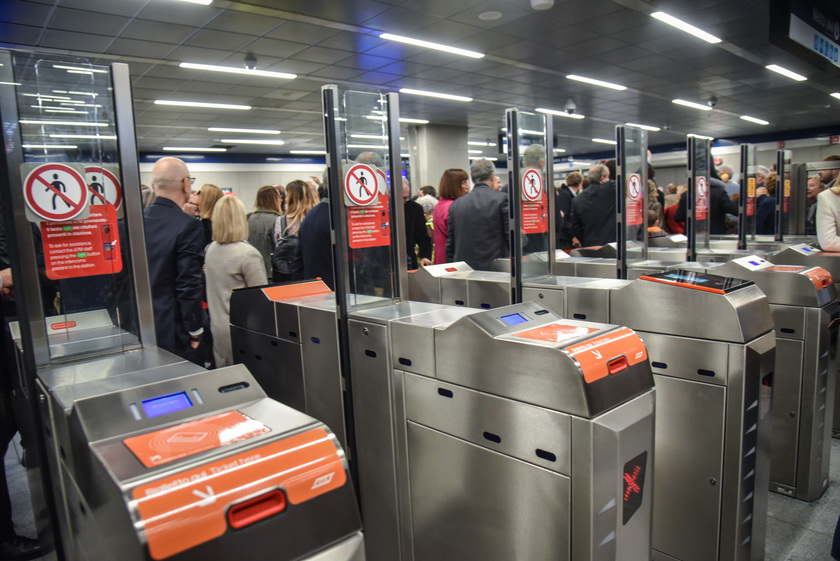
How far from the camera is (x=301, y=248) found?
10.5 ft

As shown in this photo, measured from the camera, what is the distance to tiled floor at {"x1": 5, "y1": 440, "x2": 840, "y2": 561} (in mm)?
2281

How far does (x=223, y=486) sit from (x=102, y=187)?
1205mm

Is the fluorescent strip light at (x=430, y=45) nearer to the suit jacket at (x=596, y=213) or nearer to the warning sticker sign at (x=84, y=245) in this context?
the suit jacket at (x=596, y=213)

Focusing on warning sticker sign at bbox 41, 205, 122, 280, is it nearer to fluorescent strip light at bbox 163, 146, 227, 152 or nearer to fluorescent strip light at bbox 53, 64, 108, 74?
fluorescent strip light at bbox 53, 64, 108, 74

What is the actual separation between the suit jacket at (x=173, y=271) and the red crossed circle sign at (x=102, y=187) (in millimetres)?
675

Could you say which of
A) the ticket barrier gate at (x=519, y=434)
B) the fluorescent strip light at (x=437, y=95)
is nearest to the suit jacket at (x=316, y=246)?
the ticket barrier gate at (x=519, y=434)

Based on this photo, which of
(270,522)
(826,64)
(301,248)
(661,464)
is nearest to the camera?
(270,522)

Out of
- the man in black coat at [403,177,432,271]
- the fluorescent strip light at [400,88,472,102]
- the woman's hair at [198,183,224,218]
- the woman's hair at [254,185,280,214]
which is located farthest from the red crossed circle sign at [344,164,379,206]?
the fluorescent strip light at [400,88,472,102]

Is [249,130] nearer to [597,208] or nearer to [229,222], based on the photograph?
[597,208]

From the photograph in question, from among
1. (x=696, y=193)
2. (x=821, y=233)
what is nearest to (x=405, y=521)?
(x=696, y=193)

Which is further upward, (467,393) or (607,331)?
(607,331)

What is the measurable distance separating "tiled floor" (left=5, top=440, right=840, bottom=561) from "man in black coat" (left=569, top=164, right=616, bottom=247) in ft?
6.98

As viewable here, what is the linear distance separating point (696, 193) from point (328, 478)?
3456 mm

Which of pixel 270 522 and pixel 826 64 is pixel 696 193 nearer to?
pixel 826 64
